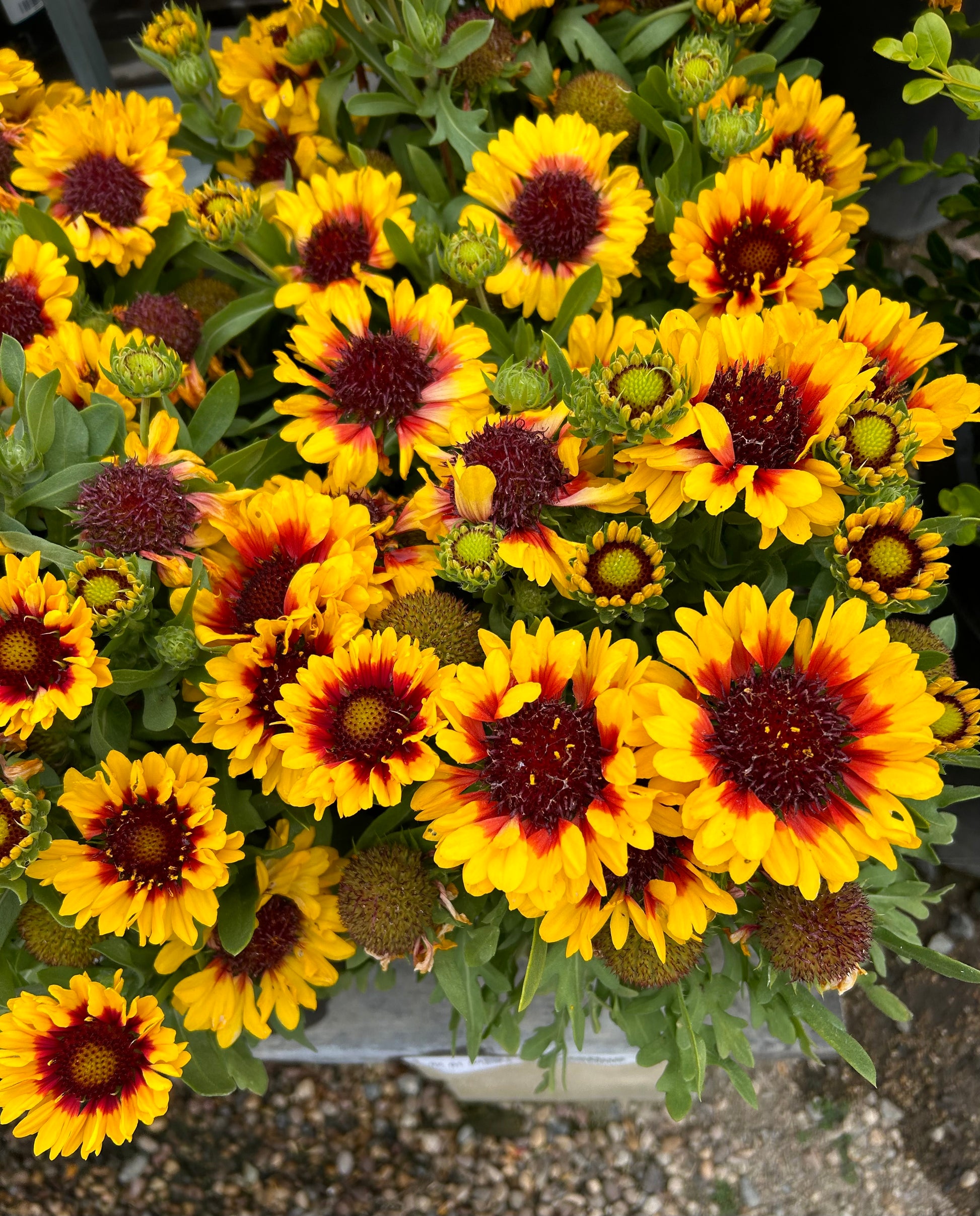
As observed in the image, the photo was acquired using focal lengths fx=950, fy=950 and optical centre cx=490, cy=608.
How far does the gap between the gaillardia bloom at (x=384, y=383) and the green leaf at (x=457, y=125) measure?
253 mm

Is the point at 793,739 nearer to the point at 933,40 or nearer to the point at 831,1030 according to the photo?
the point at 831,1030

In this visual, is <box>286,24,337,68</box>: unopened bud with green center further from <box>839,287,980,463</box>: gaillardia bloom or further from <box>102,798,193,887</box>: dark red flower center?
<box>102,798,193,887</box>: dark red flower center

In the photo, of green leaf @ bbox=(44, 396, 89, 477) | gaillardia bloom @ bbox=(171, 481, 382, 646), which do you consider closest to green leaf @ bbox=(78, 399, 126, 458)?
green leaf @ bbox=(44, 396, 89, 477)

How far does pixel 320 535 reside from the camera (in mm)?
870

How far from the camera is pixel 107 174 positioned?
3.82 feet

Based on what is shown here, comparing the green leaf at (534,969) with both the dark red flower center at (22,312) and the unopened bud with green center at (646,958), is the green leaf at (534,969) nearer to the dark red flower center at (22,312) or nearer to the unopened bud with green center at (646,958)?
the unopened bud with green center at (646,958)

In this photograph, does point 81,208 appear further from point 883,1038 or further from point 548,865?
point 883,1038

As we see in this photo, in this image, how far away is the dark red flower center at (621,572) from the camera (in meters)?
0.79

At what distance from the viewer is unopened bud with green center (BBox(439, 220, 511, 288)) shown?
0.97m

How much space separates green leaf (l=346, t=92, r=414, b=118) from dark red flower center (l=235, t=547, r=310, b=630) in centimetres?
61

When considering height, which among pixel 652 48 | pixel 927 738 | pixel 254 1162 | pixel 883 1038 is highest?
pixel 652 48

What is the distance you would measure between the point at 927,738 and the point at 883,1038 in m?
1.23

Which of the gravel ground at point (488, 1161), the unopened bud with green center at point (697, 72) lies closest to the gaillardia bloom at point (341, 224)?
the unopened bud with green center at point (697, 72)

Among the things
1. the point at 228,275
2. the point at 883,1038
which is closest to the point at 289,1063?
the point at 883,1038
